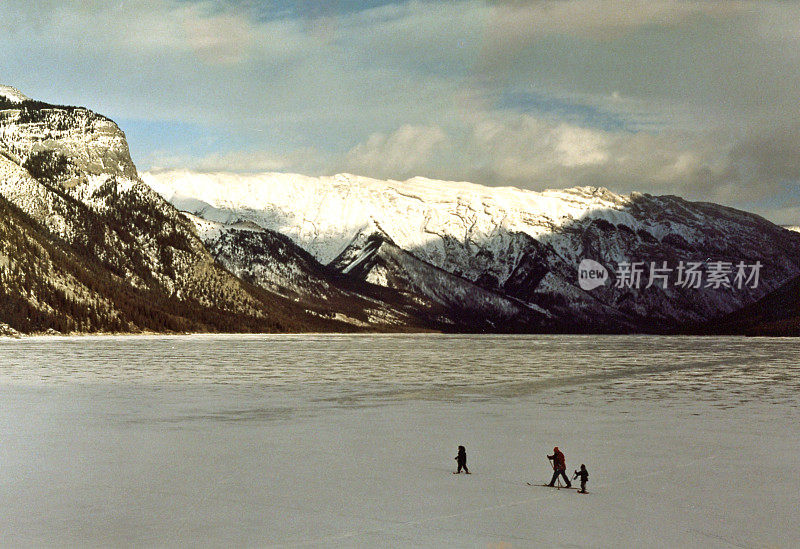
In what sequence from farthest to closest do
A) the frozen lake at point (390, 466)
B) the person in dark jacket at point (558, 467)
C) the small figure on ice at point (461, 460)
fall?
the small figure on ice at point (461, 460)
the person in dark jacket at point (558, 467)
the frozen lake at point (390, 466)

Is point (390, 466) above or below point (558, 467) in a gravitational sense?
below

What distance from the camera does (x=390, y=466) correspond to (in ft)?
117

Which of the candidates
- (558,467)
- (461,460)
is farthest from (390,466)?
(558,467)

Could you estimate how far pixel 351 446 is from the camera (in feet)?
133

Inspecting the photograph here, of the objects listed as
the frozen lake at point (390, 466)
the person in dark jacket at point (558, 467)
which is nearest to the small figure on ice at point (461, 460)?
the frozen lake at point (390, 466)

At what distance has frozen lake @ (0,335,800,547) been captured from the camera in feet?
84.8

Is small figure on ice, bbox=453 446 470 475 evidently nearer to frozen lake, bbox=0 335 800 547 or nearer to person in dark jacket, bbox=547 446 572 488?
frozen lake, bbox=0 335 800 547

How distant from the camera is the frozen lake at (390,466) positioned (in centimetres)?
2584

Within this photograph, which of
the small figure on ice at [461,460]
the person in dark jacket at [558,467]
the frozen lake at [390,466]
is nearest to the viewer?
the frozen lake at [390,466]

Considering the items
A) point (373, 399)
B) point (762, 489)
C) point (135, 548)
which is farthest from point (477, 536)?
point (373, 399)

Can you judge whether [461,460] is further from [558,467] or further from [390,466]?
[558,467]

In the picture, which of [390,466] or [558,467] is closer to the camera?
[558,467]

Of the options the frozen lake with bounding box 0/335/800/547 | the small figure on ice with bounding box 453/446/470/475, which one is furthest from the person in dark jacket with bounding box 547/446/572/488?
the small figure on ice with bounding box 453/446/470/475

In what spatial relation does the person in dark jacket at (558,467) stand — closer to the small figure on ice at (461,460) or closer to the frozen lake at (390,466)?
the frozen lake at (390,466)
